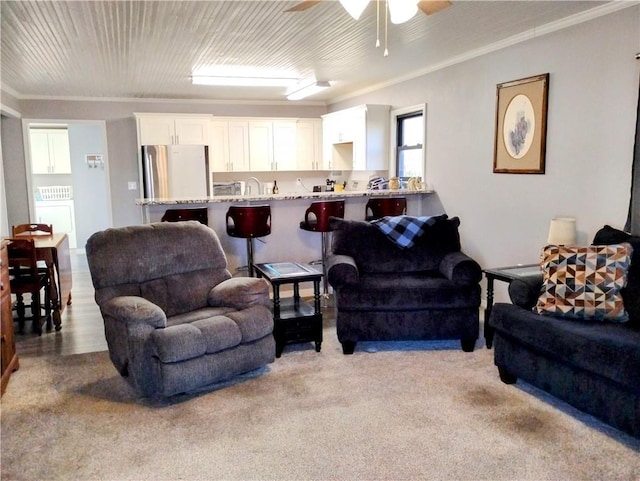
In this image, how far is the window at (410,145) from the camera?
232 inches

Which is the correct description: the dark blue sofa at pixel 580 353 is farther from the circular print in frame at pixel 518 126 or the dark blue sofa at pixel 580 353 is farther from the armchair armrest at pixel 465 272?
the circular print in frame at pixel 518 126

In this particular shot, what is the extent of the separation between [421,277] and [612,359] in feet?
5.37

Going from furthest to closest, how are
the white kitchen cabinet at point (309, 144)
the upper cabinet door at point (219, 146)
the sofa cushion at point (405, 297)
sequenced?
the white kitchen cabinet at point (309, 144) < the upper cabinet door at point (219, 146) < the sofa cushion at point (405, 297)

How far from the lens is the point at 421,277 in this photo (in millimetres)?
3891

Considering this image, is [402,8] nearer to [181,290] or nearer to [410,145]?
[181,290]

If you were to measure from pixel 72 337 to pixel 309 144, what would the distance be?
4.97m

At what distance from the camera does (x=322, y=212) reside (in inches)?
191

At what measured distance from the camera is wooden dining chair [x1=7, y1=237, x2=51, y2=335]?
402cm

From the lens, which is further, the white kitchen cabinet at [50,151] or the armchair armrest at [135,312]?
the white kitchen cabinet at [50,151]

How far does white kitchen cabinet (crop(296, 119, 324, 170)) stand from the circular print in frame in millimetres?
4053

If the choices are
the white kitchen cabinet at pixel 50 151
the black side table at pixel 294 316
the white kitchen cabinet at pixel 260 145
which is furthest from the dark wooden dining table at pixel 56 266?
the white kitchen cabinet at pixel 50 151

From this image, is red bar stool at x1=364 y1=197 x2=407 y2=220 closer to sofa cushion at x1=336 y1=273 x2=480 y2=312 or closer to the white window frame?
the white window frame

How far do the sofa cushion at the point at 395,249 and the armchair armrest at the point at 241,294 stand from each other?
3.08 feet

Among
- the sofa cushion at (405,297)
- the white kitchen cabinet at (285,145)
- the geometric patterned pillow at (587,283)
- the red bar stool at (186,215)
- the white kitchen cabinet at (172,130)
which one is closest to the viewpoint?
the geometric patterned pillow at (587,283)
